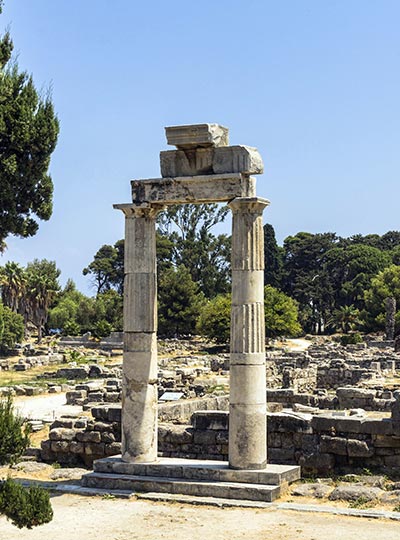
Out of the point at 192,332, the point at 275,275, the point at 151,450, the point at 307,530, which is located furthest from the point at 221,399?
the point at 275,275

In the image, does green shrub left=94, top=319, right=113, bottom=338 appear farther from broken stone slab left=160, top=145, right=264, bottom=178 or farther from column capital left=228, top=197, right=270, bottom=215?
column capital left=228, top=197, right=270, bottom=215

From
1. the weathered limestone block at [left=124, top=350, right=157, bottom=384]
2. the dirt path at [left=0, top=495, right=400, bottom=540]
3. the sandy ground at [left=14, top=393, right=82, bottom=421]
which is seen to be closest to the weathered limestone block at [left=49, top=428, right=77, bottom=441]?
Result: the weathered limestone block at [left=124, top=350, right=157, bottom=384]

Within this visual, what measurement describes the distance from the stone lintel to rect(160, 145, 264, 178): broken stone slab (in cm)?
17

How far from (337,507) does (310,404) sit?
35.8 ft

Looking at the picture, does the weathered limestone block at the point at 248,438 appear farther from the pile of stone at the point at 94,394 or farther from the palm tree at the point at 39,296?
the palm tree at the point at 39,296

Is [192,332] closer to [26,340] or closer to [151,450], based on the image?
[26,340]

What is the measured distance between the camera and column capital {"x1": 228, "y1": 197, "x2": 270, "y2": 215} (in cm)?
1494

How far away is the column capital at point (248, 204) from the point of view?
14.9 m

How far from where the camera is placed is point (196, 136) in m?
15.2

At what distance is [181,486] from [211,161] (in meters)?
5.47

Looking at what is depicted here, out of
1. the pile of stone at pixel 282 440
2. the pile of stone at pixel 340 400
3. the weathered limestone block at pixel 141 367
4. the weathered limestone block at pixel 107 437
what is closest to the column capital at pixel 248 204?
the weathered limestone block at pixel 141 367

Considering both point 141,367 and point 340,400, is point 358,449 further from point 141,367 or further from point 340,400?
point 340,400

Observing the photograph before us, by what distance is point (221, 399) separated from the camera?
71.6 feet

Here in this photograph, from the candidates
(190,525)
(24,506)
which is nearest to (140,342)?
(190,525)
